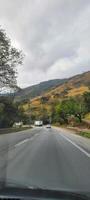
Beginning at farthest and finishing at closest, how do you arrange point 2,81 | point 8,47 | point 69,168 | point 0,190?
point 2,81, point 8,47, point 69,168, point 0,190

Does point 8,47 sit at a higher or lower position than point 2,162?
higher

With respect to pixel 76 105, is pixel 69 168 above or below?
below

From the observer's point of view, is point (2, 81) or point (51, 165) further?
point (2, 81)

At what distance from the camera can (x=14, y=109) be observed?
89.6 metres

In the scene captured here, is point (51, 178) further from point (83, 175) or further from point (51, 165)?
point (51, 165)

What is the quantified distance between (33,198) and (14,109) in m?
82.5

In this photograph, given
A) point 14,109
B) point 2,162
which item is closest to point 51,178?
point 2,162

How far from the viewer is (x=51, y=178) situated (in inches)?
603

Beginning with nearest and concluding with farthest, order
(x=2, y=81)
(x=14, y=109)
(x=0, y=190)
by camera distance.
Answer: (x=0, y=190) → (x=2, y=81) → (x=14, y=109)

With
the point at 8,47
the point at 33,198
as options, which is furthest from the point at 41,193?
the point at 8,47

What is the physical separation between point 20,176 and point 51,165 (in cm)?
389

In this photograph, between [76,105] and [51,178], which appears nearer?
[51,178]

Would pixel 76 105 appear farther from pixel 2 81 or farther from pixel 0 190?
pixel 0 190

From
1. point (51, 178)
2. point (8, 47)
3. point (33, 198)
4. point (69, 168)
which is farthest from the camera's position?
point (8, 47)
